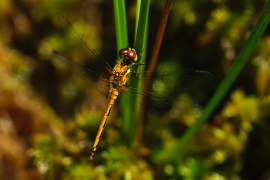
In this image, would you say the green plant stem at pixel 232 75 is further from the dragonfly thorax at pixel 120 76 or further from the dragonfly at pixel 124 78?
the dragonfly thorax at pixel 120 76

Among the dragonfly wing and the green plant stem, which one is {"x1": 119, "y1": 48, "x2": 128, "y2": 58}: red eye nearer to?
the dragonfly wing

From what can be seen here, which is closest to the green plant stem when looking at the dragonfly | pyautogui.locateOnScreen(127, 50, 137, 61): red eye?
the dragonfly

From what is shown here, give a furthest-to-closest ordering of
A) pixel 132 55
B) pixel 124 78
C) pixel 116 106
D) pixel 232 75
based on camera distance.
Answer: pixel 116 106 → pixel 124 78 → pixel 132 55 → pixel 232 75

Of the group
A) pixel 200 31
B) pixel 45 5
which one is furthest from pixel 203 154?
pixel 45 5

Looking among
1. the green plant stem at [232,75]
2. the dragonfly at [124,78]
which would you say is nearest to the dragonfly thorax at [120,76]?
the dragonfly at [124,78]

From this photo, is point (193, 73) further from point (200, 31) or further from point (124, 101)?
point (200, 31)

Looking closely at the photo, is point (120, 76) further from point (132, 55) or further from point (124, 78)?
point (132, 55)

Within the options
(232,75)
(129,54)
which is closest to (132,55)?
(129,54)
